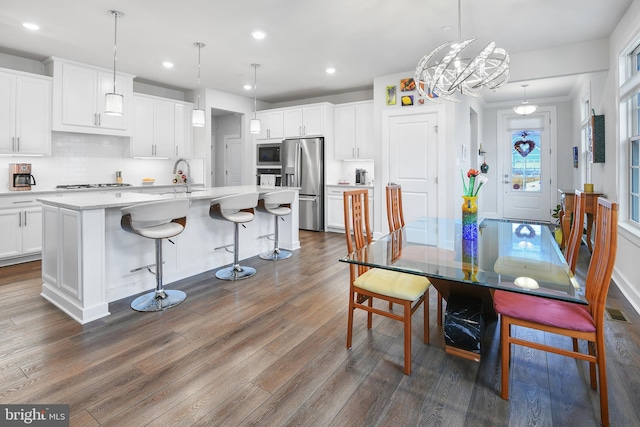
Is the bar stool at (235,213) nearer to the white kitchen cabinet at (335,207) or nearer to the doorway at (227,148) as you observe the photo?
the white kitchen cabinet at (335,207)

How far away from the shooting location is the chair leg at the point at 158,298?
2.89 m

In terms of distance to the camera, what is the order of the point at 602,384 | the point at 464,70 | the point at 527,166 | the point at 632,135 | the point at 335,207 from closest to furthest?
the point at 602,384 < the point at 464,70 < the point at 632,135 < the point at 335,207 < the point at 527,166

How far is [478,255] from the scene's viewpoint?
2.03m

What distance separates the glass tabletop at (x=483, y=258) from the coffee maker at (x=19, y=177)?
4.83 metres

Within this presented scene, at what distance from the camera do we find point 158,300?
3002mm

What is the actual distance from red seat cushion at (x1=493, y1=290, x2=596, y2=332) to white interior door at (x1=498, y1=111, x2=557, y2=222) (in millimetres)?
7149

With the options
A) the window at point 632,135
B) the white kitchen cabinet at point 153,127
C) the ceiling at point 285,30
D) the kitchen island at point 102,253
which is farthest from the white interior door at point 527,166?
the white kitchen cabinet at point 153,127

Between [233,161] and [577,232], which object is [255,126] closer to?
[233,161]

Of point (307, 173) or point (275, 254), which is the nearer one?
point (275, 254)

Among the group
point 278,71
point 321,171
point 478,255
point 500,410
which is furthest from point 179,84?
point 500,410

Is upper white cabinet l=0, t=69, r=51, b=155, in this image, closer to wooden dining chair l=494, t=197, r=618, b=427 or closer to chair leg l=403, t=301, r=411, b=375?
chair leg l=403, t=301, r=411, b=375

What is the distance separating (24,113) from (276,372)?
189 inches

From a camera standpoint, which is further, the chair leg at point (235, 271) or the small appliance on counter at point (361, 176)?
the small appliance on counter at point (361, 176)

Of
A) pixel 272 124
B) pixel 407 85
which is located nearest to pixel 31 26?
pixel 272 124
